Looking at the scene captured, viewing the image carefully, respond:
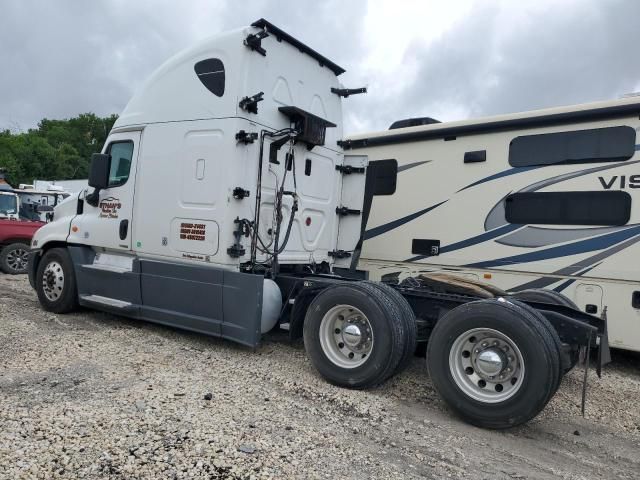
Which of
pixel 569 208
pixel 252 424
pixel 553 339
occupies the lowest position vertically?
pixel 252 424

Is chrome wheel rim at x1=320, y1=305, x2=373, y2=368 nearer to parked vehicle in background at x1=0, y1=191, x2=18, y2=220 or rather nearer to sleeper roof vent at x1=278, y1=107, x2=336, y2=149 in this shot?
sleeper roof vent at x1=278, y1=107, x2=336, y2=149

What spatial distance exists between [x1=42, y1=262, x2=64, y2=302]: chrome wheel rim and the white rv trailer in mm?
4336

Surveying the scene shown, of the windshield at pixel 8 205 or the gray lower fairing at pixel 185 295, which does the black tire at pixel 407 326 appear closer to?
the gray lower fairing at pixel 185 295

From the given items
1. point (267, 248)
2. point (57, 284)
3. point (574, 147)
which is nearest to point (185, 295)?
point (267, 248)

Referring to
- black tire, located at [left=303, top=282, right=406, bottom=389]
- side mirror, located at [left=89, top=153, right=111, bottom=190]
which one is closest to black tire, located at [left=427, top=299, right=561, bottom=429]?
black tire, located at [left=303, top=282, right=406, bottom=389]

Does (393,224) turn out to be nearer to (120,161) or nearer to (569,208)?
(569,208)

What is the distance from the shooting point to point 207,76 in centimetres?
586

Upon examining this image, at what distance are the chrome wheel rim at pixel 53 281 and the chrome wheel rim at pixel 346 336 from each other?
13.9 ft

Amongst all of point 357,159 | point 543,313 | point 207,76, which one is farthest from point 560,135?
point 207,76

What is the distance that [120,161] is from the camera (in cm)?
674

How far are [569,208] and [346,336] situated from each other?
3.52m

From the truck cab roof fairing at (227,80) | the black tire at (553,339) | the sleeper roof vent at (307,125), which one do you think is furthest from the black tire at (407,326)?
the truck cab roof fairing at (227,80)

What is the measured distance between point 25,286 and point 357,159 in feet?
23.5

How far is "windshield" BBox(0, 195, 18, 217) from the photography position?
13536 millimetres
